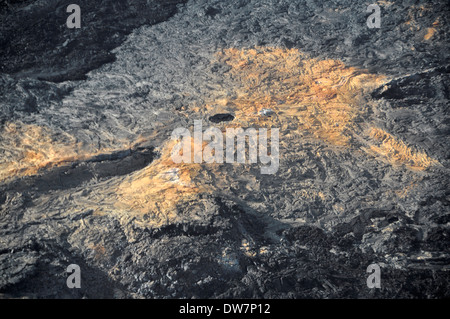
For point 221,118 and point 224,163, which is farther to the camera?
point 221,118

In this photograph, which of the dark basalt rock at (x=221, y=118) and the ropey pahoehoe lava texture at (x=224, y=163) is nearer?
the ropey pahoehoe lava texture at (x=224, y=163)

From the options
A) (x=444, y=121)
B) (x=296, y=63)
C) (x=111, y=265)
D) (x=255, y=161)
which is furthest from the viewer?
(x=296, y=63)

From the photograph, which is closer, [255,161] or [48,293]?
[48,293]

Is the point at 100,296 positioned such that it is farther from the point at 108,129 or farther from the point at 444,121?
the point at 444,121

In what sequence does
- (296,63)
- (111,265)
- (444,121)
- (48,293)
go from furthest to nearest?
(296,63)
(444,121)
(111,265)
(48,293)

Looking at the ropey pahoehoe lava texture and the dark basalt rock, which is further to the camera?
the dark basalt rock

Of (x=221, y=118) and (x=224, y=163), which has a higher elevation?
(x=221, y=118)
